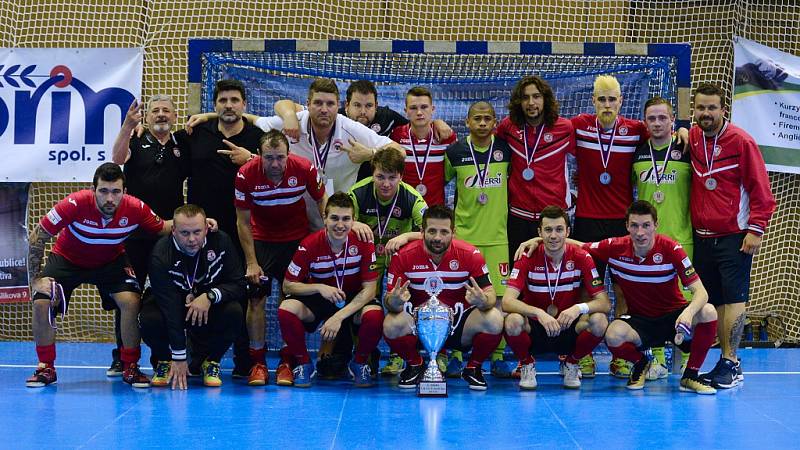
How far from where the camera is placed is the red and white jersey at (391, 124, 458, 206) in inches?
279

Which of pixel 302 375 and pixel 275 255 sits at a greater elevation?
pixel 275 255

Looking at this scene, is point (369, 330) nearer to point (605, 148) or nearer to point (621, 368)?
point (621, 368)

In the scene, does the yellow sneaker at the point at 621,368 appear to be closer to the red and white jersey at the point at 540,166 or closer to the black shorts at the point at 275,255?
the red and white jersey at the point at 540,166

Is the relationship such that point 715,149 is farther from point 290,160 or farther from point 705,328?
point 290,160

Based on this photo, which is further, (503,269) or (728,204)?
(503,269)

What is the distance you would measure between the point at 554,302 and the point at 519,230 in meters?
0.72

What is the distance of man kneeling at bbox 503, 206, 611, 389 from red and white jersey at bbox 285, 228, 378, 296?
1.00m

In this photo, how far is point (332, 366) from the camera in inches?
267

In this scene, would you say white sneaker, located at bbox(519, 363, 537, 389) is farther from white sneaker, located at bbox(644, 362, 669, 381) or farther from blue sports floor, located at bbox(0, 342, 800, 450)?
white sneaker, located at bbox(644, 362, 669, 381)

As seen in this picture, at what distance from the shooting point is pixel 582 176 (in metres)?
7.10

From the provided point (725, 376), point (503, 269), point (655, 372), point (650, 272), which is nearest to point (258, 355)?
point (503, 269)

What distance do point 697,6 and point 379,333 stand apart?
5906 mm

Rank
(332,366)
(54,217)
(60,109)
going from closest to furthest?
1. (54,217)
2. (332,366)
3. (60,109)

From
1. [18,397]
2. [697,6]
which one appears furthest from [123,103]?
[697,6]
